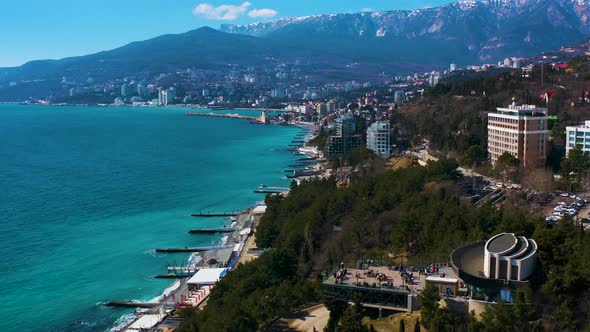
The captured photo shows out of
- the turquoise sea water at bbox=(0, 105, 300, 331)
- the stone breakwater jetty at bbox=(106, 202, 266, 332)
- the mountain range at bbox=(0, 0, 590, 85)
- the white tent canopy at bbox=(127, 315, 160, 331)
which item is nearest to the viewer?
the white tent canopy at bbox=(127, 315, 160, 331)

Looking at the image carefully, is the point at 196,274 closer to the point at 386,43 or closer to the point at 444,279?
the point at 444,279

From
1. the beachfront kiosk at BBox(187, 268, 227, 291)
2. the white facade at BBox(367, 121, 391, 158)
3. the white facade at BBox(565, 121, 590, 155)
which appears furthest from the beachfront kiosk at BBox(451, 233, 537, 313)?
the white facade at BBox(367, 121, 391, 158)

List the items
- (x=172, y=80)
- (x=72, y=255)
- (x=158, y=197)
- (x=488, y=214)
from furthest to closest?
(x=172, y=80)
(x=158, y=197)
(x=72, y=255)
(x=488, y=214)

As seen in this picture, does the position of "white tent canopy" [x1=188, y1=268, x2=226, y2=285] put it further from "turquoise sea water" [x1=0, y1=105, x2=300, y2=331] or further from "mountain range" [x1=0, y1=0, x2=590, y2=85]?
"mountain range" [x1=0, y1=0, x2=590, y2=85]

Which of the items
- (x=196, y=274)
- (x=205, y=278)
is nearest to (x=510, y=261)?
(x=205, y=278)

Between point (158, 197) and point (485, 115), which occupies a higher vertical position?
point (485, 115)

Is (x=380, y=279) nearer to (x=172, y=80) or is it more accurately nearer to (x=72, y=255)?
(x=72, y=255)

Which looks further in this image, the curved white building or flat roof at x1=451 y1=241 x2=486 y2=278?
flat roof at x1=451 y1=241 x2=486 y2=278

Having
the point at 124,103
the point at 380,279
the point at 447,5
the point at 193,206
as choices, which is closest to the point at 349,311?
the point at 380,279
